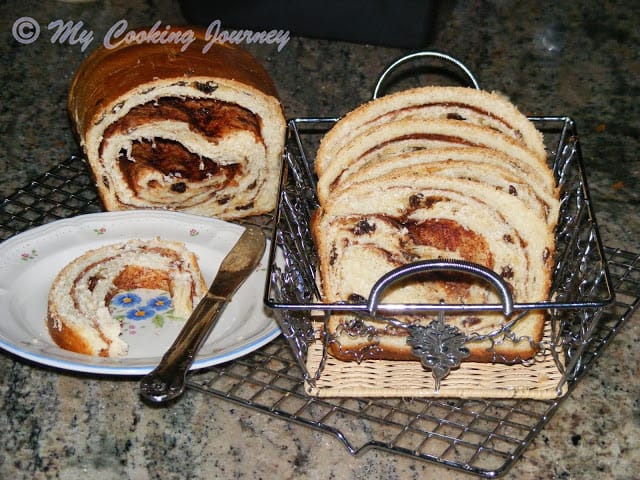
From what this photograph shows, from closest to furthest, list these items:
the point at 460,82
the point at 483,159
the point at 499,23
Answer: the point at 483,159, the point at 460,82, the point at 499,23

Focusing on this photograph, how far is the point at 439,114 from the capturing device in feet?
5.51

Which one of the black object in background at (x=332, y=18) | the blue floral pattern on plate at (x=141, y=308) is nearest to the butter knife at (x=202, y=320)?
the blue floral pattern on plate at (x=141, y=308)

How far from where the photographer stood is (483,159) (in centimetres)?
152

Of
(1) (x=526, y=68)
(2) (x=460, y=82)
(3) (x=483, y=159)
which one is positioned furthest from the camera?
(1) (x=526, y=68)

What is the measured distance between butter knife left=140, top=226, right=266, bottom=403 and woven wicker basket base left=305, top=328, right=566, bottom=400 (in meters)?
0.21

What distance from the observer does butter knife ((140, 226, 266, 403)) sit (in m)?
1.39

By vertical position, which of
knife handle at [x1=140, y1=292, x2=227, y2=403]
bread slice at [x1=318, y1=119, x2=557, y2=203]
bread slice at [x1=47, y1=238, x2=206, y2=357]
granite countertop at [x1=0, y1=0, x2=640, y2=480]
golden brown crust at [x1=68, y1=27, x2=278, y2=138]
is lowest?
granite countertop at [x1=0, y1=0, x2=640, y2=480]

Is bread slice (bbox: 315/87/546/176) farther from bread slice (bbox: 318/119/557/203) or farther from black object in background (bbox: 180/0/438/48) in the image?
black object in background (bbox: 180/0/438/48)

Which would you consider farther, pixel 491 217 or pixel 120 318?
pixel 120 318

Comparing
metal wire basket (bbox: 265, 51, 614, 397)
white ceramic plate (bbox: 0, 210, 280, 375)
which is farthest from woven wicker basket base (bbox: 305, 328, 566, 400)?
white ceramic plate (bbox: 0, 210, 280, 375)

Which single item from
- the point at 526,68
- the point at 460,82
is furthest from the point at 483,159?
the point at 526,68

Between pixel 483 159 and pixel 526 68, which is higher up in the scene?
pixel 483 159

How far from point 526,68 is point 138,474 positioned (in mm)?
1971

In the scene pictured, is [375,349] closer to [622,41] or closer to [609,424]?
[609,424]
